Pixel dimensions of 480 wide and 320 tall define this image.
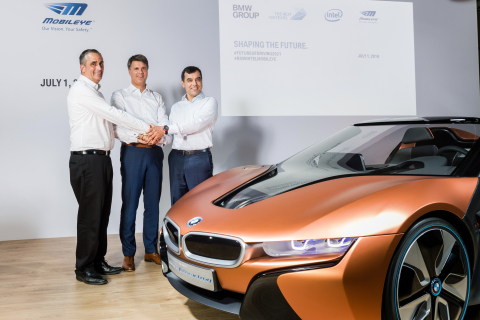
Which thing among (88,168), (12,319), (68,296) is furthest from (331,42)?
(12,319)

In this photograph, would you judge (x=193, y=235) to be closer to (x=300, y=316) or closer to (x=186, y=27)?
(x=300, y=316)

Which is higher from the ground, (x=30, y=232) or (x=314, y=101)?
(x=314, y=101)

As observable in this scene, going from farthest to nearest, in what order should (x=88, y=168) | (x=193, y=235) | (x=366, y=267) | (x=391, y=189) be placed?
(x=88, y=168) < (x=193, y=235) < (x=391, y=189) < (x=366, y=267)

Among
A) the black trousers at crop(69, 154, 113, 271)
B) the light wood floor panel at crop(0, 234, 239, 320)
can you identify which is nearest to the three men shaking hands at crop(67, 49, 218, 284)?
the black trousers at crop(69, 154, 113, 271)

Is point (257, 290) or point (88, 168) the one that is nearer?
point (257, 290)

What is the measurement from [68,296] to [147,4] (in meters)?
2.98

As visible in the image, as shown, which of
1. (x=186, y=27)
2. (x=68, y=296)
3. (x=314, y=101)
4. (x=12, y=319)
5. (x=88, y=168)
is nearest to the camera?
(x=12, y=319)

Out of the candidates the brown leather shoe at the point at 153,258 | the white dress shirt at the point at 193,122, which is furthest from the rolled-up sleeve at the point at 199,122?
the brown leather shoe at the point at 153,258

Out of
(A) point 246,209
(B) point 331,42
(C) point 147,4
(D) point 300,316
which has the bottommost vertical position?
(D) point 300,316

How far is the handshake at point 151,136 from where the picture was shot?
272 centimetres

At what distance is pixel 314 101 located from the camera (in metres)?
4.35

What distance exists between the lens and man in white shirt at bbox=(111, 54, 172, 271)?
273cm

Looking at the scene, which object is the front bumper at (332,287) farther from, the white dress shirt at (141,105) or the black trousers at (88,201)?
the white dress shirt at (141,105)

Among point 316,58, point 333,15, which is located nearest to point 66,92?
point 316,58
